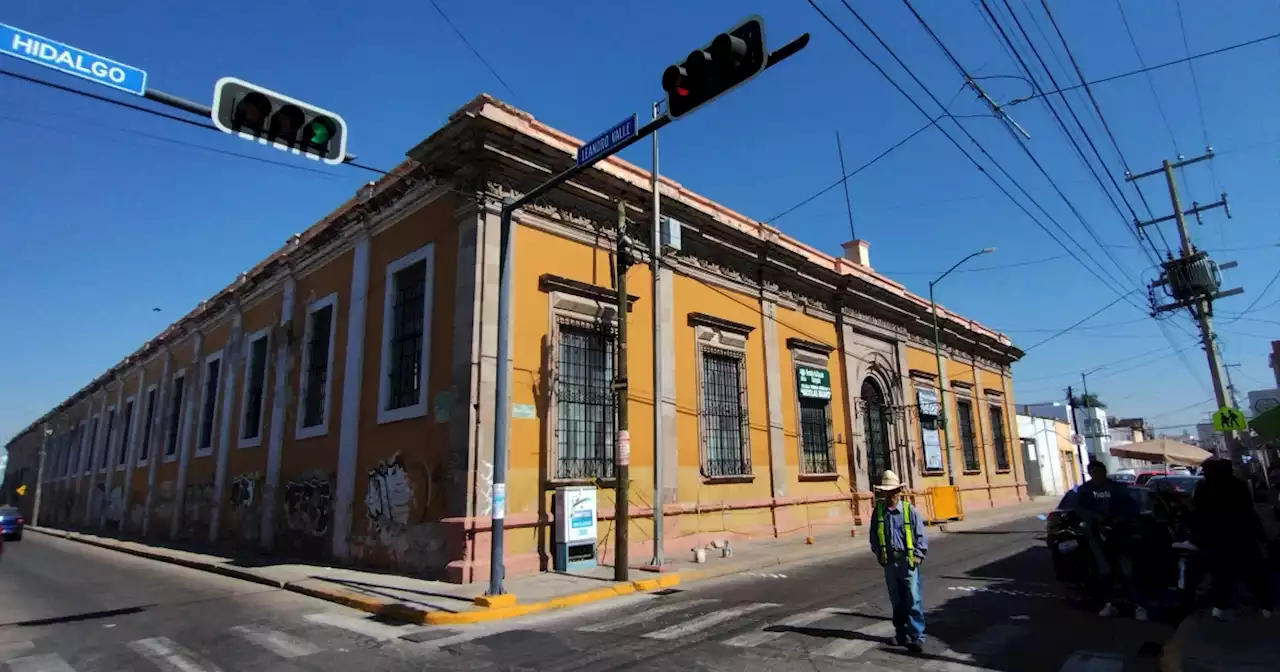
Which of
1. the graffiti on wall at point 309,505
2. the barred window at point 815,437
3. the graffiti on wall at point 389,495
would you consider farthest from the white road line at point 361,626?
the barred window at point 815,437

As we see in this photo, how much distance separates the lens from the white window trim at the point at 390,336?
45.3 ft

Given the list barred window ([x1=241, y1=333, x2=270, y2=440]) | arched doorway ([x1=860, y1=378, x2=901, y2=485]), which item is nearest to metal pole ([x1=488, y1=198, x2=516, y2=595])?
barred window ([x1=241, y1=333, x2=270, y2=440])

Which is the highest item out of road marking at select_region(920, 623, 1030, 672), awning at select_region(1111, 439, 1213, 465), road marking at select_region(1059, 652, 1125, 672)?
awning at select_region(1111, 439, 1213, 465)

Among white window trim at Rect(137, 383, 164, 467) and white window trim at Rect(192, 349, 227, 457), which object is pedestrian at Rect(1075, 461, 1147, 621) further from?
white window trim at Rect(137, 383, 164, 467)

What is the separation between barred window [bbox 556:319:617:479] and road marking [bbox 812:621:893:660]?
768 centimetres

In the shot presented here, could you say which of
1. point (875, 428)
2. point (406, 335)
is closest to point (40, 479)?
point (406, 335)

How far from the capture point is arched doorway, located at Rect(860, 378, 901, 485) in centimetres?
2422

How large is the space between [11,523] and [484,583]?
1171 inches

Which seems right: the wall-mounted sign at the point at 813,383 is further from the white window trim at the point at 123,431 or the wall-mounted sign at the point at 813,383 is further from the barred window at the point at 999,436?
the white window trim at the point at 123,431

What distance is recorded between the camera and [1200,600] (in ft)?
28.3

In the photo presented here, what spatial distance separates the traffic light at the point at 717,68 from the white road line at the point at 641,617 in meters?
5.95

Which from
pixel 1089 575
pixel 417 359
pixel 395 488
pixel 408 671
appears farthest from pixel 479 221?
pixel 1089 575

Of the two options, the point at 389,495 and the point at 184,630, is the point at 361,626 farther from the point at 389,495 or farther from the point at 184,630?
the point at 389,495

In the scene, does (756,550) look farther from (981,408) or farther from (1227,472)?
(981,408)
